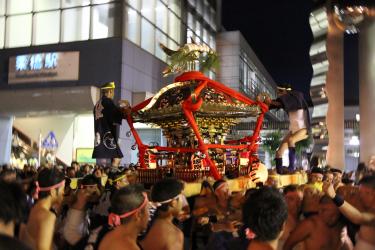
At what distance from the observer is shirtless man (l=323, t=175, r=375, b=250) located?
3746 mm

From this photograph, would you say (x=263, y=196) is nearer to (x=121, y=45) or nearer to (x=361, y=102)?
(x=361, y=102)

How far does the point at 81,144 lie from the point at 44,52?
4442 mm

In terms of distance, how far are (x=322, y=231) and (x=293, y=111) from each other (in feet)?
13.6

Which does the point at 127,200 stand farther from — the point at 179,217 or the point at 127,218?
the point at 179,217

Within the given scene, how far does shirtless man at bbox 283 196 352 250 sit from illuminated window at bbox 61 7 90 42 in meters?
16.9

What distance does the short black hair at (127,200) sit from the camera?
10.8ft

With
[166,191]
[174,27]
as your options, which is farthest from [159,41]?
[166,191]

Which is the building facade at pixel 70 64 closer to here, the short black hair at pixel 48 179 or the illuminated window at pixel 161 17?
the illuminated window at pixel 161 17

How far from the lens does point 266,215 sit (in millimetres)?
2723

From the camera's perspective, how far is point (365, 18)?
52.8ft

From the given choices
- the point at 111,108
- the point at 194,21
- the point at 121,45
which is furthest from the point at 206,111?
the point at 194,21

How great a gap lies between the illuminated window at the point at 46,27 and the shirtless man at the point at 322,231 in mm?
17806

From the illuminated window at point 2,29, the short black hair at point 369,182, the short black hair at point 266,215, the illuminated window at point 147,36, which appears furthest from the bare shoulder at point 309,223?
the illuminated window at point 2,29

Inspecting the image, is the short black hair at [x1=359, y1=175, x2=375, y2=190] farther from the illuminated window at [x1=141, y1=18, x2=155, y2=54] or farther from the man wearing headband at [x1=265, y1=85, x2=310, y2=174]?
the illuminated window at [x1=141, y1=18, x2=155, y2=54]
